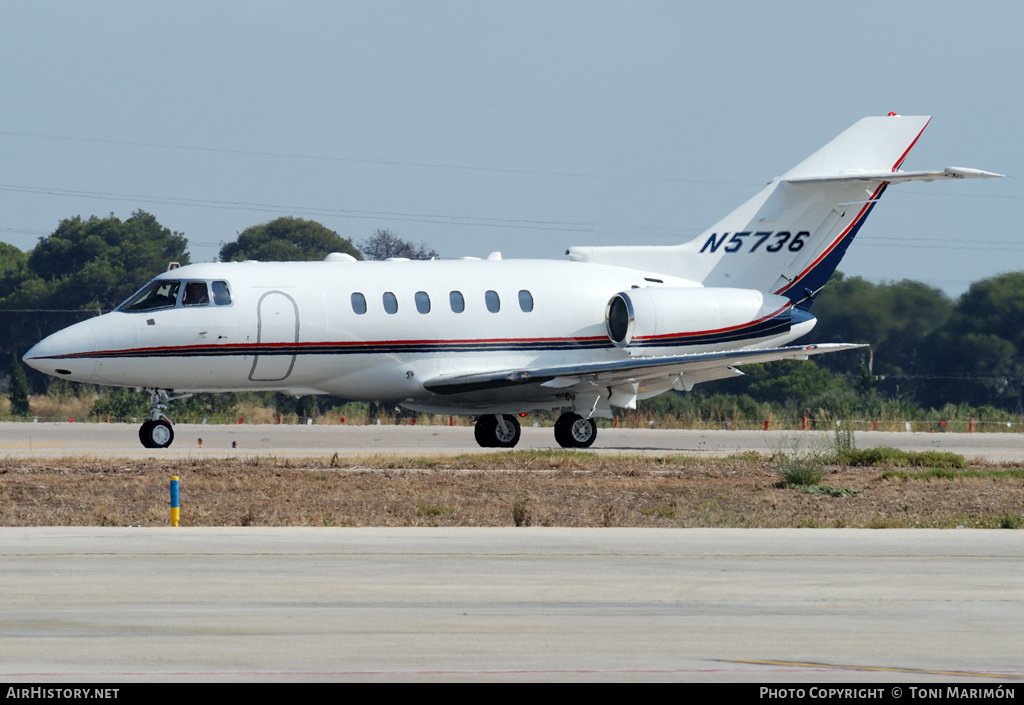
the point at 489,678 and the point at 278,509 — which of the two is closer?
the point at 489,678

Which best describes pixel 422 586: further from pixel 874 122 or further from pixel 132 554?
pixel 874 122

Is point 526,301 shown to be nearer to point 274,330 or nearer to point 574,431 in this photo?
point 574,431

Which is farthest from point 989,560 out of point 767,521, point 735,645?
point 735,645

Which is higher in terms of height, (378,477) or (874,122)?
(874,122)

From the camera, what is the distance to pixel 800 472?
23656 millimetres

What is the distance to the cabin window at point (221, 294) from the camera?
2933 centimetres

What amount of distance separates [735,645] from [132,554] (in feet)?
22.3

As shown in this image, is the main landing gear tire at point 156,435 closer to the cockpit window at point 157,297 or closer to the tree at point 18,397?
the cockpit window at point 157,297

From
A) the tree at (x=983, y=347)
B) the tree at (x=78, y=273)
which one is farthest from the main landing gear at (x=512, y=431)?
the tree at (x=78, y=273)

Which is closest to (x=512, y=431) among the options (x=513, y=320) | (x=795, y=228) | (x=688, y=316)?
(x=513, y=320)

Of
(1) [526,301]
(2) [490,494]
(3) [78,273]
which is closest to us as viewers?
(2) [490,494]

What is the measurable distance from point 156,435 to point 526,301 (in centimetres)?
821

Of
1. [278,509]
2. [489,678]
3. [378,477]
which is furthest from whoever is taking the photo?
[378,477]

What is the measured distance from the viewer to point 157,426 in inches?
1159
